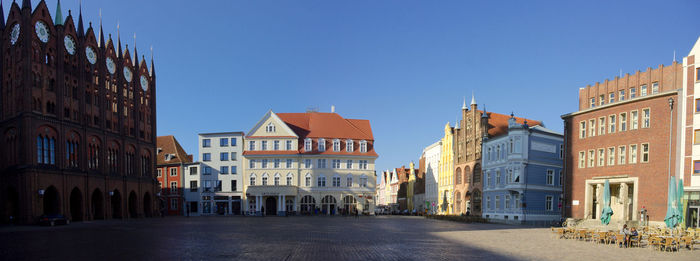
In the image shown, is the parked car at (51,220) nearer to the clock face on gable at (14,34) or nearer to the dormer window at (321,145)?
the clock face on gable at (14,34)

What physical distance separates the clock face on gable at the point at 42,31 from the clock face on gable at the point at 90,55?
20.1 feet

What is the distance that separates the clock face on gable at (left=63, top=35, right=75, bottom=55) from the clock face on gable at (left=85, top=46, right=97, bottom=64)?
Result: 193cm

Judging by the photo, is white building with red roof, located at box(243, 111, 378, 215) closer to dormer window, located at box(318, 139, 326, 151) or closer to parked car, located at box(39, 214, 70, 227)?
dormer window, located at box(318, 139, 326, 151)

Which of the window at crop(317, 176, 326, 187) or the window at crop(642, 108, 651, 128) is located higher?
the window at crop(642, 108, 651, 128)

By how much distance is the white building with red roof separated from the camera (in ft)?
235

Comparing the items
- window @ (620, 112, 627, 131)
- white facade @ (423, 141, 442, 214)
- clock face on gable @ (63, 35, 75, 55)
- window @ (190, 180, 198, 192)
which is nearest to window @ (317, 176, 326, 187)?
white facade @ (423, 141, 442, 214)

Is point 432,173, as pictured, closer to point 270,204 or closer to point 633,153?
point 270,204

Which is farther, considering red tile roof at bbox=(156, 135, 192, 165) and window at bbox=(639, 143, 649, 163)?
red tile roof at bbox=(156, 135, 192, 165)

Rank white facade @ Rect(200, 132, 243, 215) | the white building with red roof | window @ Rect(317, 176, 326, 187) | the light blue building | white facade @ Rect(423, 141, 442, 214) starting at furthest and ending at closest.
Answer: white facade @ Rect(423, 141, 442, 214), white facade @ Rect(200, 132, 243, 215), window @ Rect(317, 176, 326, 187), the white building with red roof, the light blue building

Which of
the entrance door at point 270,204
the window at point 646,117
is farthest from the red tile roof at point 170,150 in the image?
the window at point 646,117

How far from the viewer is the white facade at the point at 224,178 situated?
74.4 m

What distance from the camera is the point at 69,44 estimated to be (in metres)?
51.9

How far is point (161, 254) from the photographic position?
18.2m

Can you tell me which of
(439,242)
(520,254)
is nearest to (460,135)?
(439,242)
